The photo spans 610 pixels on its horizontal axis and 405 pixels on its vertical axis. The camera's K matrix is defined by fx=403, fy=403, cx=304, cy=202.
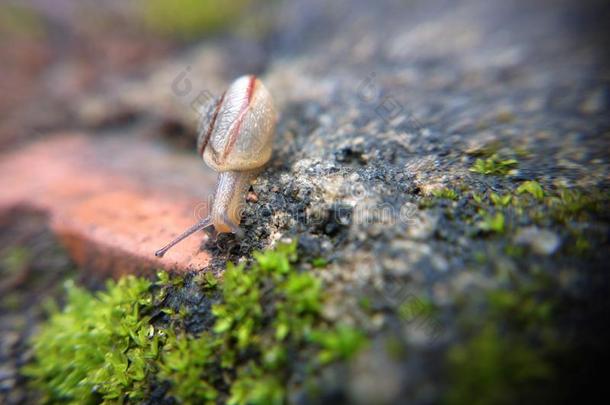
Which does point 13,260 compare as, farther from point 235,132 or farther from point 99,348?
point 235,132

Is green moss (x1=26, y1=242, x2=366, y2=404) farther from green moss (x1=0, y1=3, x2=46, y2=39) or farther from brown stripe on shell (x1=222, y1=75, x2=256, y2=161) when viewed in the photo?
green moss (x1=0, y1=3, x2=46, y2=39)

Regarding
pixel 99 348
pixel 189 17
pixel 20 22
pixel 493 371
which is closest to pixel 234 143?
pixel 99 348

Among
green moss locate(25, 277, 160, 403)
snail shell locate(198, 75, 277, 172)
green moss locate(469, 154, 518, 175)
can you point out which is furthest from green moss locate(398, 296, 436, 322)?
snail shell locate(198, 75, 277, 172)

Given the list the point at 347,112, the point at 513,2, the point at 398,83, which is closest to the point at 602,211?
the point at 347,112

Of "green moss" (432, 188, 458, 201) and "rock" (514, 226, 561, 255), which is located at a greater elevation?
"green moss" (432, 188, 458, 201)

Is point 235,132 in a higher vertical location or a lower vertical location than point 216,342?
higher

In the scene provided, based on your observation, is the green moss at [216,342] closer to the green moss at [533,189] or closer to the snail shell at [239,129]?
the snail shell at [239,129]

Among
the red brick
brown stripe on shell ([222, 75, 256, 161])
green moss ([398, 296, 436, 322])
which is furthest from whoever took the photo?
the red brick
